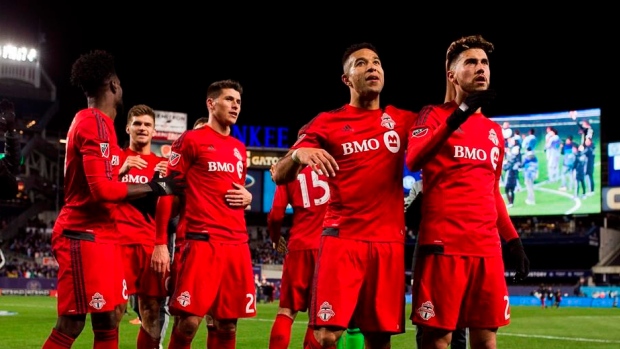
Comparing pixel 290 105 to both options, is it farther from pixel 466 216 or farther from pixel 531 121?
pixel 466 216

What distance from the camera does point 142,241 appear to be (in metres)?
8.60

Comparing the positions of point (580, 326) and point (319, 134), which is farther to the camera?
point (580, 326)

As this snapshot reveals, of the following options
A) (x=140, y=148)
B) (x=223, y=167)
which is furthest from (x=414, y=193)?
(x=140, y=148)

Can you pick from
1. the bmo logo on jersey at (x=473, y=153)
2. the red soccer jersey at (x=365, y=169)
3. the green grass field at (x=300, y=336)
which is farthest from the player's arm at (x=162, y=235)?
the green grass field at (x=300, y=336)

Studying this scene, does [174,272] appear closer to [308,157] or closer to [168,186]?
[168,186]

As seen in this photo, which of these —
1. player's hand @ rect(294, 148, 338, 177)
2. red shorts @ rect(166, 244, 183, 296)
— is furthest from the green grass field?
player's hand @ rect(294, 148, 338, 177)

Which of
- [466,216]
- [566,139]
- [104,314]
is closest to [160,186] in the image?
[104,314]

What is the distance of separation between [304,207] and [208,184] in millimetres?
1758

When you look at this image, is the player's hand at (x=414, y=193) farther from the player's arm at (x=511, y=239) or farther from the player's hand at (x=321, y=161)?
the player's hand at (x=321, y=161)

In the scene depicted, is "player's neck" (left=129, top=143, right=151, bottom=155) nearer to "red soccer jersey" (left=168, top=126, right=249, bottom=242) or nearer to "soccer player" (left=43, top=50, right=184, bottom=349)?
"red soccer jersey" (left=168, top=126, right=249, bottom=242)

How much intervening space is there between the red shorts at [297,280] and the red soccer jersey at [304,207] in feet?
0.36

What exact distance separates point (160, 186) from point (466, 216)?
238 cm

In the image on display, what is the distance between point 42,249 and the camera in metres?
53.4

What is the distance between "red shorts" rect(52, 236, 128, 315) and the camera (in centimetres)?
566
